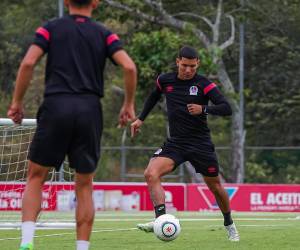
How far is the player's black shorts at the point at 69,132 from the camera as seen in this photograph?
24.0 feet

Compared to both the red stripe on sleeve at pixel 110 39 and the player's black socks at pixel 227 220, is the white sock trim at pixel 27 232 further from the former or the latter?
the player's black socks at pixel 227 220

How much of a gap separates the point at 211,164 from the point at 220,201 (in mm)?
462

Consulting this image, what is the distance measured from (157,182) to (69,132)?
3.62m

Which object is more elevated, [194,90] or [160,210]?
[194,90]

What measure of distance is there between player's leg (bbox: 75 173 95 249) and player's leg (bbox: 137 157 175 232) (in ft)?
10.3

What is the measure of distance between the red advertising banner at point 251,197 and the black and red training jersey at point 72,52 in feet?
61.5

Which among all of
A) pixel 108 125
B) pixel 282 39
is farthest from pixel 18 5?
pixel 282 39

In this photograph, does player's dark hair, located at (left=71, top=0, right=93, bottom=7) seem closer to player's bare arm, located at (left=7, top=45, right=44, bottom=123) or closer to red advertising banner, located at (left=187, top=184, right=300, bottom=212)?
player's bare arm, located at (left=7, top=45, right=44, bottom=123)

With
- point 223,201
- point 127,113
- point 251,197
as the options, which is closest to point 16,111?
point 127,113

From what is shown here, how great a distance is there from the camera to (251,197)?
86.8 ft

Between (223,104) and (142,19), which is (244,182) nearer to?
(142,19)

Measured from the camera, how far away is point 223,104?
10.8 metres

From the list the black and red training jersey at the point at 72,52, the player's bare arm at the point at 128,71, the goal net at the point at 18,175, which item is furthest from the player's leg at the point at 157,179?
the black and red training jersey at the point at 72,52

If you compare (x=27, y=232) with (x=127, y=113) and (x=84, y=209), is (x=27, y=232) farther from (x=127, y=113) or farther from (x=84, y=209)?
(x=127, y=113)
